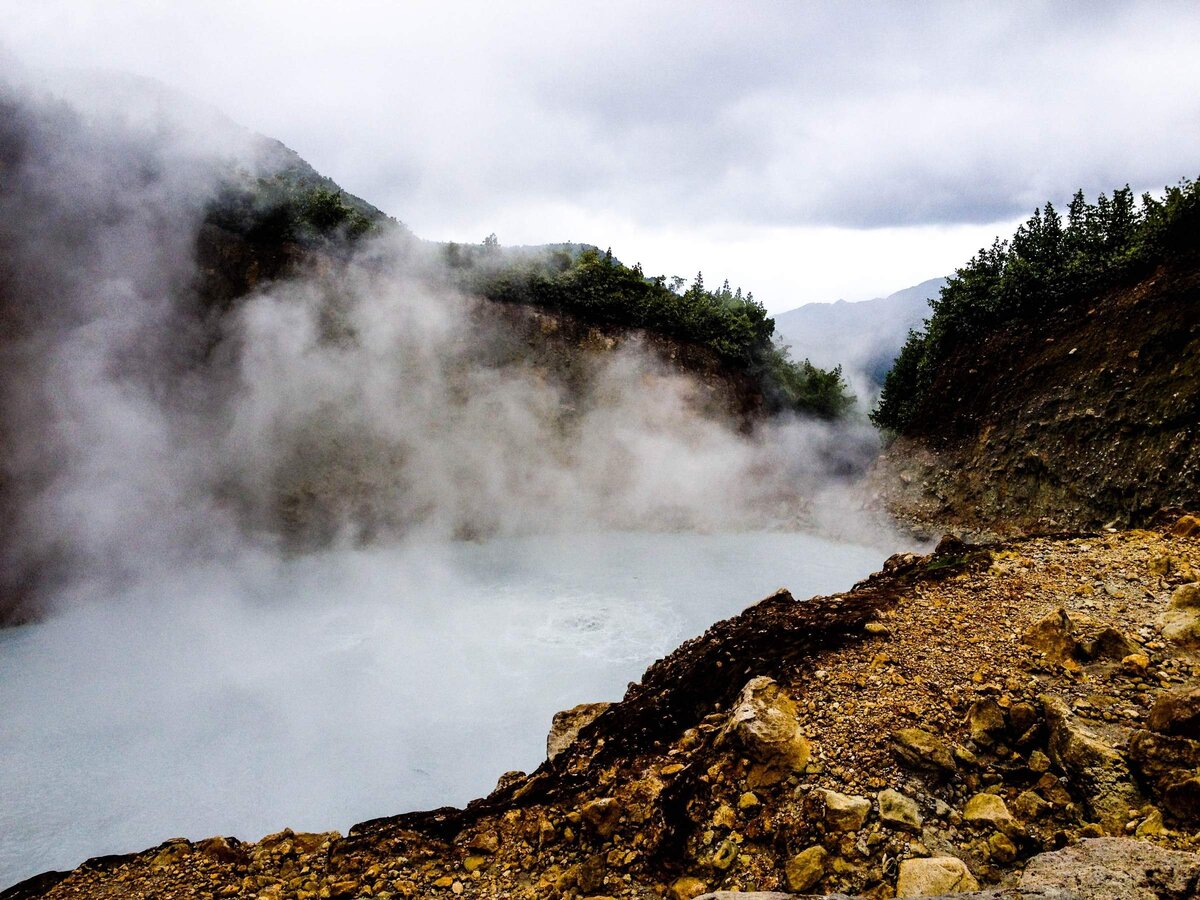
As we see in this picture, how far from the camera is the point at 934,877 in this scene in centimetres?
233

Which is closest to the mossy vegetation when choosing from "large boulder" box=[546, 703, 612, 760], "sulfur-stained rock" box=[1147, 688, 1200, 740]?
"sulfur-stained rock" box=[1147, 688, 1200, 740]

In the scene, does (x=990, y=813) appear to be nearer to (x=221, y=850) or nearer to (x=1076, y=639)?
Result: (x=1076, y=639)

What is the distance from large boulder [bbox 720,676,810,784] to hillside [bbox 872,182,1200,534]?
22.4ft

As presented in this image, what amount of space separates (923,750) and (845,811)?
2.04 ft

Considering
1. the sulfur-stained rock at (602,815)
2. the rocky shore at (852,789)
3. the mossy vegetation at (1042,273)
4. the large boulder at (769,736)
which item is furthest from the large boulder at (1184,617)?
the mossy vegetation at (1042,273)

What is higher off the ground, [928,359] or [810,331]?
[810,331]

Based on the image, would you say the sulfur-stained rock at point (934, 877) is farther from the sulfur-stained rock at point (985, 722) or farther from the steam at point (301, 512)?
the steam at point (301, 512)

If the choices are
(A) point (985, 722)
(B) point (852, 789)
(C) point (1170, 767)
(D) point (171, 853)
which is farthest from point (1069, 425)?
(D) point (171, 853)

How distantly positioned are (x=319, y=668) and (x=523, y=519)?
22.5 feet

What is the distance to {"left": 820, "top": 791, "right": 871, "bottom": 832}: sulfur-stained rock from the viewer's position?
2703 mm

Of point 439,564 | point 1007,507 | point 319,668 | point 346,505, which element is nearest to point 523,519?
point 439,564

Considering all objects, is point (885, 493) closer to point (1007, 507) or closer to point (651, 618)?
point (1007, 507)

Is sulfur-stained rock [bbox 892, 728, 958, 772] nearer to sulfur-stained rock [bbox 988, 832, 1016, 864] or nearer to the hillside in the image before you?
sulfur-stained rock [bbox 988, 832, 1016, 864]

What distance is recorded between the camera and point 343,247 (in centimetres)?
1416
